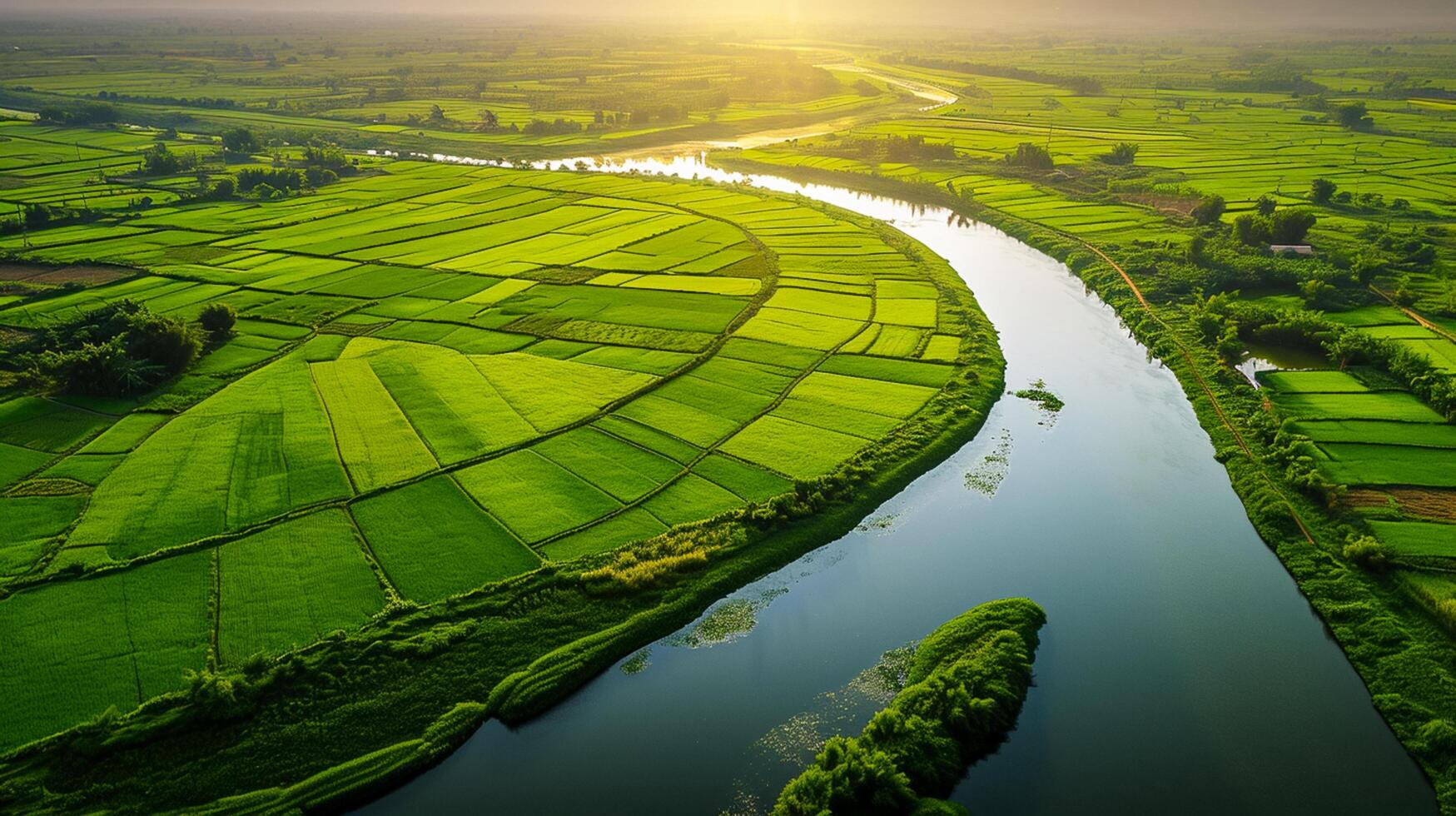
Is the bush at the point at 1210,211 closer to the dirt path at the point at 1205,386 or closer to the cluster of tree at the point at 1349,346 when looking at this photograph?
the dirt path at the point at 1205,386

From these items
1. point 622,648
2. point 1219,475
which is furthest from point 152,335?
point 1219,475

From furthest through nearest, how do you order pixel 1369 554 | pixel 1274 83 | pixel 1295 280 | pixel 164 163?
pixel 1274 83 → pixel 164 163 → pixel 1295 280 → pixel 1369 554

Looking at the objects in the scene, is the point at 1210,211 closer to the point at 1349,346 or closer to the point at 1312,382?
the point at 1349,346

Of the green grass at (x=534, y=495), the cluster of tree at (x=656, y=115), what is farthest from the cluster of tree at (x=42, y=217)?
the cluster of tree at (x=656, y=115)

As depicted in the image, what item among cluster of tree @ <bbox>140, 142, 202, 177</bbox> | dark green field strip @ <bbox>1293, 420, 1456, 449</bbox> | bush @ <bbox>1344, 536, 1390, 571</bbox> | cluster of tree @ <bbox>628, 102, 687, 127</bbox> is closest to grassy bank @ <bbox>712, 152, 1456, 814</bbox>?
bush @ <bbox>1344, 536, 1390, 571</bbox>

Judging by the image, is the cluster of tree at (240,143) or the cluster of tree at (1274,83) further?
the cluster of tree at (1274,83)

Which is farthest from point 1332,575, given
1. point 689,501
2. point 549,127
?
point 549,127
